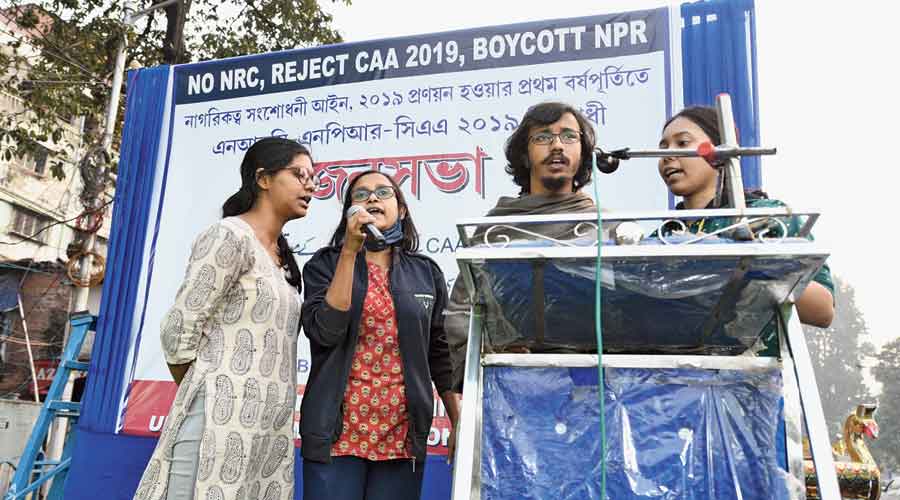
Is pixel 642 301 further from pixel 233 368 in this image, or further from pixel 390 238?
pixel 233 368

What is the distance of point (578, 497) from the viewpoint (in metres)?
1.23

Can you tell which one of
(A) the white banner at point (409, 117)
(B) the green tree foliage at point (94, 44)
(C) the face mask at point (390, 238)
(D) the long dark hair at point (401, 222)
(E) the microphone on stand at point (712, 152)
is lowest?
(E) the microphone on stand at point (712, 152)

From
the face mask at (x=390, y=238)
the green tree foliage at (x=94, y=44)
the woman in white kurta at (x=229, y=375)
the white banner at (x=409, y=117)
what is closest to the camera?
the woman in white kurta at (x=229, y=375)

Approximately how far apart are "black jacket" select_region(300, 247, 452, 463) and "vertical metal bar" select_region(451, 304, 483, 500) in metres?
0.73

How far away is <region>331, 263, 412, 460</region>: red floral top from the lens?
1.95 metres

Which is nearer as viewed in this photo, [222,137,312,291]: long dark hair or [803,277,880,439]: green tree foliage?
[222,137,312,291]: long dark hair

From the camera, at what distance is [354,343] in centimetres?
203

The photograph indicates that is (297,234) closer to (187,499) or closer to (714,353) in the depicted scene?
(187,499)

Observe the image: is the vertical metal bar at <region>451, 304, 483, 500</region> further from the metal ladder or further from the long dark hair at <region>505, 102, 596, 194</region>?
A: the metal ladder

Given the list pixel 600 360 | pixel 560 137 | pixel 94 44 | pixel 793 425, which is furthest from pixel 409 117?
pixel 94 44

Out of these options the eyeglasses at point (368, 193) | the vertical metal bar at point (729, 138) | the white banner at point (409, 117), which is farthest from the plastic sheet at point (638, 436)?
the white banner at point (409, 117)

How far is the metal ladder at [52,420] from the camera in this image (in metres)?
3.97

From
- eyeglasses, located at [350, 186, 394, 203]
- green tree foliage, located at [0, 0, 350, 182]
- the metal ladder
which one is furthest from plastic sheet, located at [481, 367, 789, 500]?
green tree foliage, located at [0, 0, 350, 182]

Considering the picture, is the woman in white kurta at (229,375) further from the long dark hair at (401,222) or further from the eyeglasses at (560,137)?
the eyeglasses at (560,137)
